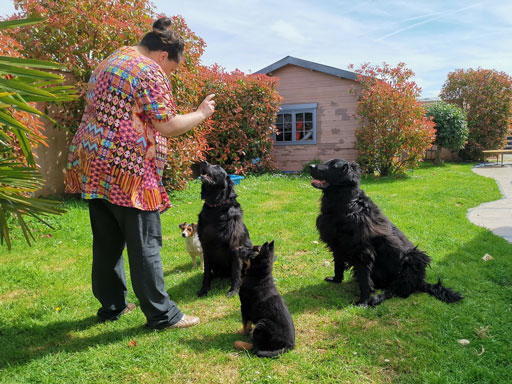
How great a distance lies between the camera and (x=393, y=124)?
11.3 m

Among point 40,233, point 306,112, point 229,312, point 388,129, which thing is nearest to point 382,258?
point 229,312

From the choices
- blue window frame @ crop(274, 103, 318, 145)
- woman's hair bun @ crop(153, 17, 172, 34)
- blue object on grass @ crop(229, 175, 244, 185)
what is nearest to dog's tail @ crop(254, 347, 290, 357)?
woman's hair bun @ crop(153, 17, 172, 34)

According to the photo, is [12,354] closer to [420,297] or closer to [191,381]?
[191,381]

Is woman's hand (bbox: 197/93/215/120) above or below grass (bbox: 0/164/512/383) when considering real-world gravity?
above

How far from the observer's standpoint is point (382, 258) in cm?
329

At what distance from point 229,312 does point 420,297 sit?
5.69 ft

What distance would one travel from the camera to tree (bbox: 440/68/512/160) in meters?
17.6

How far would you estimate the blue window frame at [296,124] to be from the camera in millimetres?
13438

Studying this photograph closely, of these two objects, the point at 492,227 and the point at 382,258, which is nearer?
the point at 382,258

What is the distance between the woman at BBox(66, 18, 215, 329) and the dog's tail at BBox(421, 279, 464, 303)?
90.8 inches

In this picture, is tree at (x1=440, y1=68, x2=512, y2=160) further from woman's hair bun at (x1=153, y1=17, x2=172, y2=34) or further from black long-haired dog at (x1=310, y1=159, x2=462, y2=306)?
woman's hair bun at (x1=153, y1=17, x2=172, y2=34)

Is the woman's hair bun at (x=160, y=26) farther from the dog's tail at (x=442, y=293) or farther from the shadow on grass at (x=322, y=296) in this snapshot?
the dog's tail at (x=442, y=293)

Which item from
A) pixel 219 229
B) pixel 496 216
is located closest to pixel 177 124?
pixel 219 229

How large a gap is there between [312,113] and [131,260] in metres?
11.9
